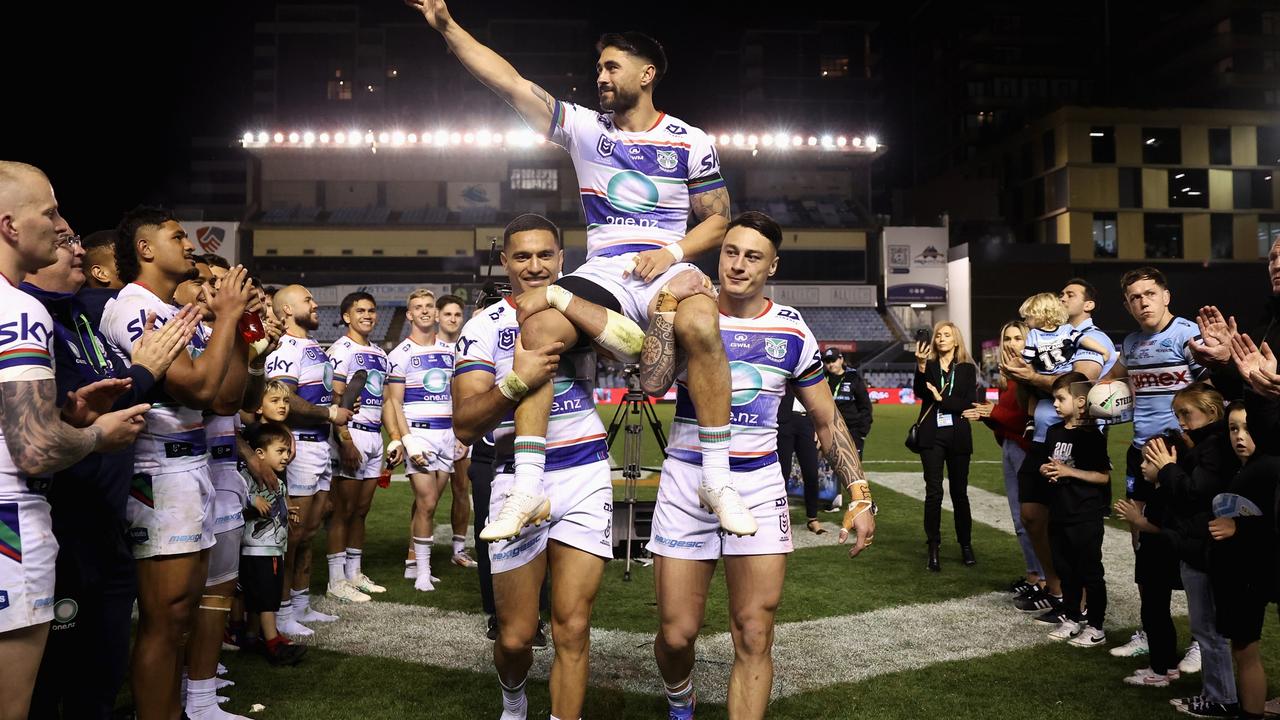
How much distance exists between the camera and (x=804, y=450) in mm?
11789

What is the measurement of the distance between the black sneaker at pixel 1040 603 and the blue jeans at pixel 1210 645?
7.63 ft

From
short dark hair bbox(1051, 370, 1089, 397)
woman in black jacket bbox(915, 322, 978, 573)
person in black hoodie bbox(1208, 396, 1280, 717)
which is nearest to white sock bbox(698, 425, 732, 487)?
person in black hoodie bbox(1208, 396, 1280, 717)

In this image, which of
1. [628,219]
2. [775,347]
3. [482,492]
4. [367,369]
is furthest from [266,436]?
[775,347]

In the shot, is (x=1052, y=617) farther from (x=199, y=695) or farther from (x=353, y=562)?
(x=199, y=695)

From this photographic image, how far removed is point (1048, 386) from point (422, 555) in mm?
5678

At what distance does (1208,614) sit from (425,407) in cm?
647

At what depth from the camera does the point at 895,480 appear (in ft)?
52.6

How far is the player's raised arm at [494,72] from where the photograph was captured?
176 inches

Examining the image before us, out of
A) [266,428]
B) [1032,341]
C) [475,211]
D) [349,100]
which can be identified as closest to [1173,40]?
[475,211]

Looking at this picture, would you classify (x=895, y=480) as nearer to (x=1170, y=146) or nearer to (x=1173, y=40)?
(x=1170, y=146)

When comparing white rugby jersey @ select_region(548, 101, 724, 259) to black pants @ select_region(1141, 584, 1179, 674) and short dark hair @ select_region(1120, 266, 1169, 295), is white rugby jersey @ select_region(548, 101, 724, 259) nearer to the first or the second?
short dark hair @ select_region(1120, 266, 1169, 295)

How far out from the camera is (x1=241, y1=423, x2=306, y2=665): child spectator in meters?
5.98

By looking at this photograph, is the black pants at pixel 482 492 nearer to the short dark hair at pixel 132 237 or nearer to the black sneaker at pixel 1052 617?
the short dark hair at pixel 132 237

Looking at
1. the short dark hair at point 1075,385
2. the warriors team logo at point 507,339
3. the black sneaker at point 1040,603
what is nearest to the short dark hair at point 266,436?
the warriors team logo at point 507,339
